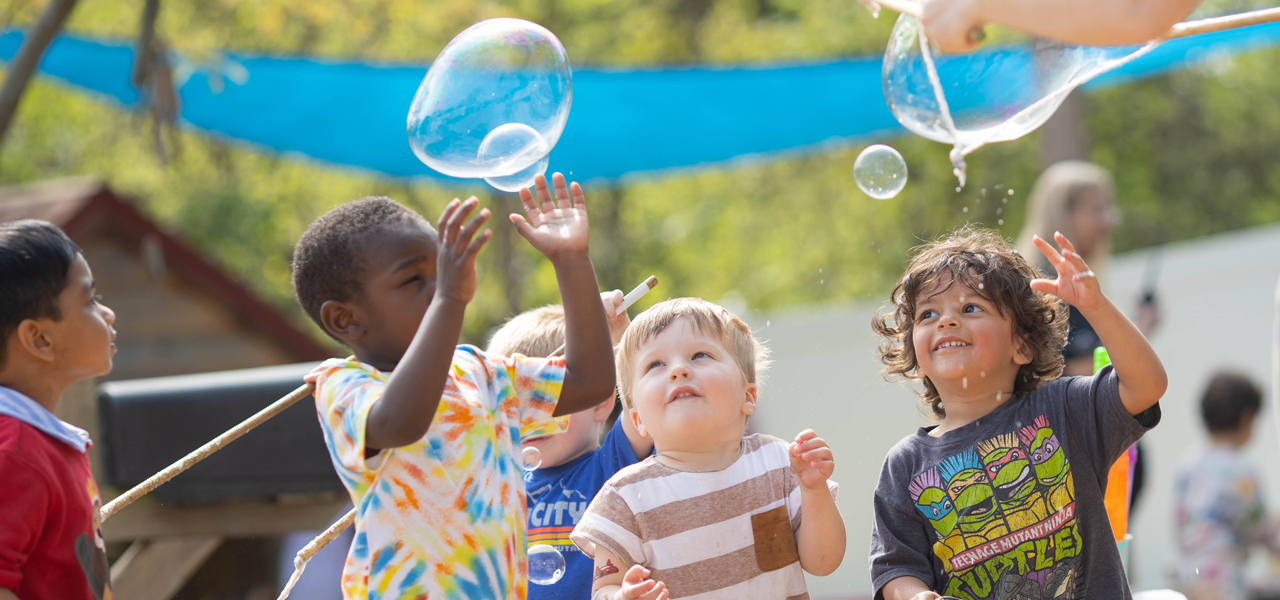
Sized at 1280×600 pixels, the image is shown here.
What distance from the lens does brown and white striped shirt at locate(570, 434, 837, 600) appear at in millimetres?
2025

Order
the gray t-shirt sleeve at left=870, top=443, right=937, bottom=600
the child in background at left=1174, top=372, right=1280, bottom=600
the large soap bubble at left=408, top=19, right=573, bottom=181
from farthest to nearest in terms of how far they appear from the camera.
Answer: the child in background at left=1174, top=372, right=1280, bottom=600, the large soap bubble at left=408, top=19, right=573, bottom=181, the gray t-shirt sleeve at left=870, top=443, right=937, bottom=600

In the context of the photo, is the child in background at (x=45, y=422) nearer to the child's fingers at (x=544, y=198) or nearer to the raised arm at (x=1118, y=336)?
the child's fingers at (x=544, y=198)

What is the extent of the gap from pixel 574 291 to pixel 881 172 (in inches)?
45.5

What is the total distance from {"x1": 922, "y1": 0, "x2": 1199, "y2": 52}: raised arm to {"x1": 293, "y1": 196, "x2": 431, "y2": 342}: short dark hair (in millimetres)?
965

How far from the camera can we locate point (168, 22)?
24.4 ft

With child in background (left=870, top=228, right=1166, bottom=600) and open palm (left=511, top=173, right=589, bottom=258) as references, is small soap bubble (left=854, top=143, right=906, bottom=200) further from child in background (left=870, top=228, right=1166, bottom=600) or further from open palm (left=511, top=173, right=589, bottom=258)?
open palm (left=511, top=173, right=589, bottom=258)

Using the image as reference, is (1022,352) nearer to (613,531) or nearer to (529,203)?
(613,531)

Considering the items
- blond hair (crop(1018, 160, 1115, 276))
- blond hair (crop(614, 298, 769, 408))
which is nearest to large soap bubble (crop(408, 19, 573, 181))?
blond hair (crop(614, 298, 769, 408))

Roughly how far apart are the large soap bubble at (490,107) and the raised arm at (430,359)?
518 mm

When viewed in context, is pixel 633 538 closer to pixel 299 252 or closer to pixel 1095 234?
pixel 299 252

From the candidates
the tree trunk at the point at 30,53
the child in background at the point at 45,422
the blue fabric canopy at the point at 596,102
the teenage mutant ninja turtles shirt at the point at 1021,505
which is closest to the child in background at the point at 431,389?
the child in background at the point at 45,422

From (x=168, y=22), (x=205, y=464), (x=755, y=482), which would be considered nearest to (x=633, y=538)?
(x=755, y=482)

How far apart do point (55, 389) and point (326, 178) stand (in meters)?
11.6

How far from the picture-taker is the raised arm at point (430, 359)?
5.55 ft
